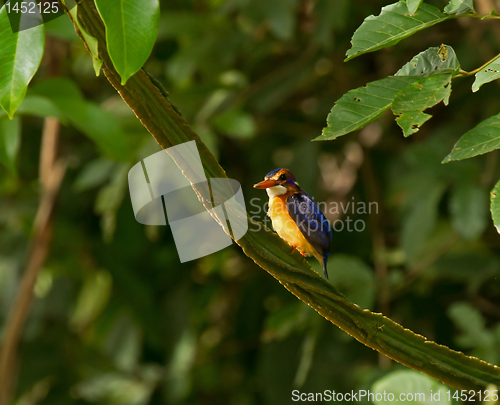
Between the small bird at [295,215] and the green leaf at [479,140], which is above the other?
the green leaf at [479,140]

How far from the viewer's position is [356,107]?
0.72m

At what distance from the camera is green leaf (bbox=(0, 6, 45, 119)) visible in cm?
75

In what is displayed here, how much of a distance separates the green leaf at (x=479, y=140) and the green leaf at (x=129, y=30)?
0.40 m

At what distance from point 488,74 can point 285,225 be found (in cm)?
70

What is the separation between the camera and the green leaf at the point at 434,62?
2.43ft

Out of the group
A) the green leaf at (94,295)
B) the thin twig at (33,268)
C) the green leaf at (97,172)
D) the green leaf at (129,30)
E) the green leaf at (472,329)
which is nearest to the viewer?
the green leaf at (129,30)

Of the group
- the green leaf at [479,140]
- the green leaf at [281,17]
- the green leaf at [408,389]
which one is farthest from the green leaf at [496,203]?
the green leaf at [281,17]

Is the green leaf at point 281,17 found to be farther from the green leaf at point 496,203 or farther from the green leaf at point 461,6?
the green leaf at point 496,203

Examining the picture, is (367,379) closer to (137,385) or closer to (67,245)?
(137,385)

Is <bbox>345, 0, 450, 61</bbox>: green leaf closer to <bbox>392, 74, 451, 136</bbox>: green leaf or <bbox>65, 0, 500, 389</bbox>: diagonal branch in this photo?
<bbox>392, 74, 451, 136</bbox>: green leaf

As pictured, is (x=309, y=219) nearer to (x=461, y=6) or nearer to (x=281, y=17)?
(x=461, y=6)

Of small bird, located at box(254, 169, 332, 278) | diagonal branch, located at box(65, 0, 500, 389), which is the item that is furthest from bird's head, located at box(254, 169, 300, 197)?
diagonal branch, located at box(65, 0, 500, 389)

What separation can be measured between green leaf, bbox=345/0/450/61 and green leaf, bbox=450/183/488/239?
4.98ft

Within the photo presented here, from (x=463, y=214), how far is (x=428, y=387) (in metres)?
1.13
